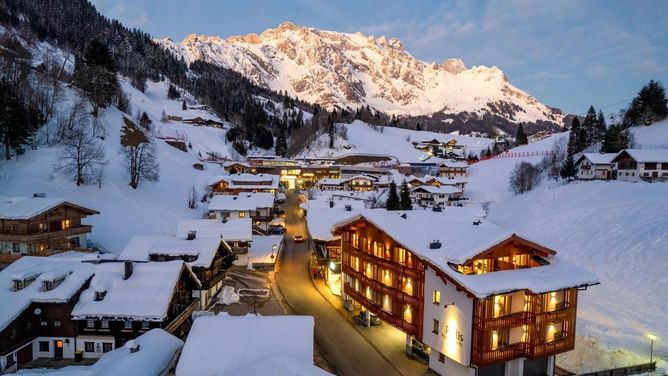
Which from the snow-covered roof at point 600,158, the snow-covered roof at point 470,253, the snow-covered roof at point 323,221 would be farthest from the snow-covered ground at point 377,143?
the snow-covered roof at point 470,253

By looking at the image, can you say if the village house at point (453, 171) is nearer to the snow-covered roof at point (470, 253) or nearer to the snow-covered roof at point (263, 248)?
the snow-covered roof at point (263, 248)

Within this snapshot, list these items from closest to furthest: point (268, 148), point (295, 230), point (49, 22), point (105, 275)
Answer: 1. point (105, 275)
2. point (295, 230)
3. point (49, 22)
4. point (268, 148)

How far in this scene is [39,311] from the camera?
23.8 m

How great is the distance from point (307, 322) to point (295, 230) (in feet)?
129

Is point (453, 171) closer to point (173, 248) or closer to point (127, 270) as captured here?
point (173, 248)

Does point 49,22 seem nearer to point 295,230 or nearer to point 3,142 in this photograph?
point 3,142

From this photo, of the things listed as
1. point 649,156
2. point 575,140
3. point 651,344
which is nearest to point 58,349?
point 651,344

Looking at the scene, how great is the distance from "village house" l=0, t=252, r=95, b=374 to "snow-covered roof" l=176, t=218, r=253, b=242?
17.5 m

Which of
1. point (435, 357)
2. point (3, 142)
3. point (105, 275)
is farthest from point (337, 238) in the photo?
point (3, 142)

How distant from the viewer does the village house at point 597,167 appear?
223ft

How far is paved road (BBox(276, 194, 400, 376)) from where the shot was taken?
881 inches

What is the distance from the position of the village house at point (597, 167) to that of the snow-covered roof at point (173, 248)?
6525cm

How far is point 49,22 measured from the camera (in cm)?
12788

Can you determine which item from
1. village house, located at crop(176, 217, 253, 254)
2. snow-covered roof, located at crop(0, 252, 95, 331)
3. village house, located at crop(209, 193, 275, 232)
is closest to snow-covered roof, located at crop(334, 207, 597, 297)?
snow-covered roof, located at crop(0, 252, 95, 331)
